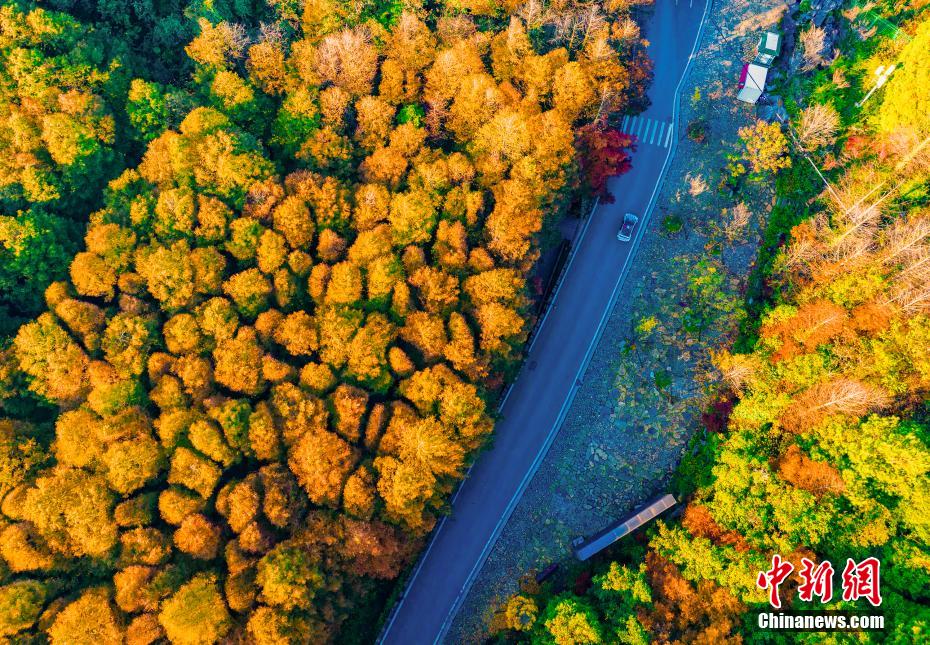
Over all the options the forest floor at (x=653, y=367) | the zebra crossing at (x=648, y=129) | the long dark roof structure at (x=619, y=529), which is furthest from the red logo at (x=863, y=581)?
the zebra crossing at (x=648, y=129)

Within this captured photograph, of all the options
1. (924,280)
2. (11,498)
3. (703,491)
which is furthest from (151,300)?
(924,280)

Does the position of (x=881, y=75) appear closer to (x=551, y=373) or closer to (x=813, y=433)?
(x=813, y=433)

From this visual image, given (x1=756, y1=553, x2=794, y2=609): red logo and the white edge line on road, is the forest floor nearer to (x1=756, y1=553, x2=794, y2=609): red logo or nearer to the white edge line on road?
the white edge line on road

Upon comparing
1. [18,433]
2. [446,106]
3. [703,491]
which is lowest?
[18,433]

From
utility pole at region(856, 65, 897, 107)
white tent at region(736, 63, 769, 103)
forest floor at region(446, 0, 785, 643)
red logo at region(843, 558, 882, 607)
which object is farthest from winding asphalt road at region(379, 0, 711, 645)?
red logo at region(843, 558, 882, 607)

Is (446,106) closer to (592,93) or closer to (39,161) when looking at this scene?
(592,93)

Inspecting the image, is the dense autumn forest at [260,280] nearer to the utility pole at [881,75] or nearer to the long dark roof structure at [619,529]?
the long dark roof structure at [619,529]
